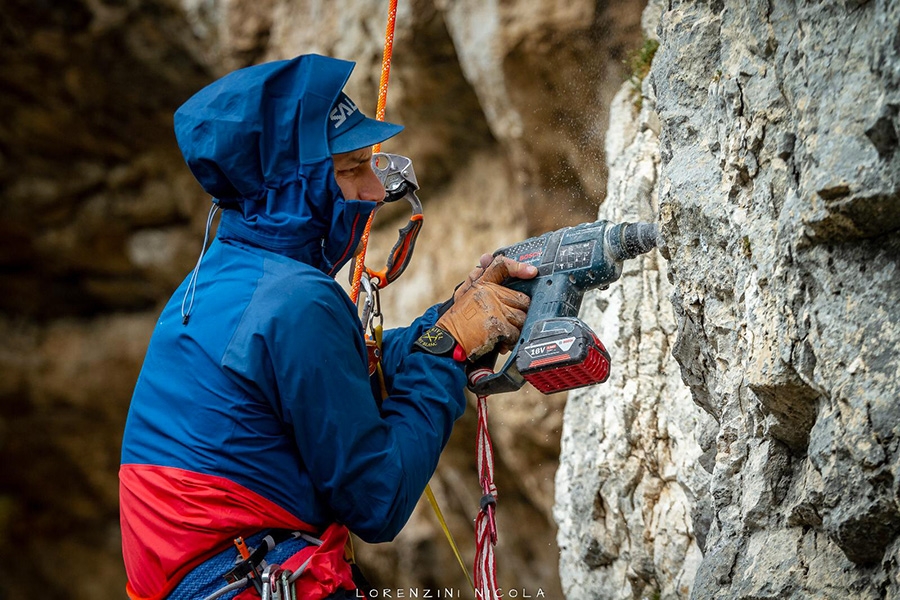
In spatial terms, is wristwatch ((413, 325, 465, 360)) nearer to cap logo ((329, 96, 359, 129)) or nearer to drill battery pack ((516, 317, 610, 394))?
drill battery pack ((516, 317, 610, 394))

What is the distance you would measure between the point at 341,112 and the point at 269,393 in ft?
2.12

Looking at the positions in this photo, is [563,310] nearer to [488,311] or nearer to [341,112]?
[488,311]

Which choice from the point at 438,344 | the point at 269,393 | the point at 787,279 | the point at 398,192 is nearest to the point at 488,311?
the point at 438,344

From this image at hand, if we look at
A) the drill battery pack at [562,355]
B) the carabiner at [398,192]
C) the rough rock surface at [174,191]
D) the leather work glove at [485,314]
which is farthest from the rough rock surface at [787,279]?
the rough rock surface at [174,191]

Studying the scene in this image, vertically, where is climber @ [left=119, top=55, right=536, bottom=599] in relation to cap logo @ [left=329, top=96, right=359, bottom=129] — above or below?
below

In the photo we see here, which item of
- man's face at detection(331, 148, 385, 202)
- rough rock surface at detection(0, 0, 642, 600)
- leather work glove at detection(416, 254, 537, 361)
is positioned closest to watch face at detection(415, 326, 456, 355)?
leather work glove at detection(416, 254, 537, 361)

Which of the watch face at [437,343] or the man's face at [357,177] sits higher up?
the man's face at [357,177]

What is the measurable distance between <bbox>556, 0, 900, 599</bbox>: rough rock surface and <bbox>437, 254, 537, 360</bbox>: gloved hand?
0.39 meters

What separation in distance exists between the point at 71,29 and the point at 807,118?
560cm

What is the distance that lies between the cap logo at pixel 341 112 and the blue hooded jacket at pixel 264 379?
4 cm

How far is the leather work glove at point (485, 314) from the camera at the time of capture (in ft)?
7.43

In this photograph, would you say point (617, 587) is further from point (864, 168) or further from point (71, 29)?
point (71, 29)

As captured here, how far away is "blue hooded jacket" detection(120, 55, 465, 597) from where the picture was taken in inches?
72.1

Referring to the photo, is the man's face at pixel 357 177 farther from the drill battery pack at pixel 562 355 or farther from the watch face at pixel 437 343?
the drill battery pack at pixel 562 355
